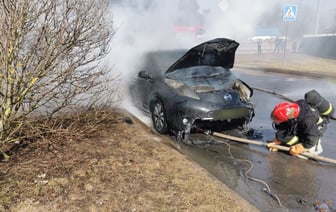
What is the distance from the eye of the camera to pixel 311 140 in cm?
469

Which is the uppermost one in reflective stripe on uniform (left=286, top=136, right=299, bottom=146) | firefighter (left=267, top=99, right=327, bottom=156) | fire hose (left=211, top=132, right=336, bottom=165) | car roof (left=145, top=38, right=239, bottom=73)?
car roof (left=145, top=38, right=239, bottom=73)

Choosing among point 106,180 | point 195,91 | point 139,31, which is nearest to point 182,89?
point 195,91

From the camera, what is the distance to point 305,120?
15.4 ft

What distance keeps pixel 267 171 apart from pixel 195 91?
1.83m

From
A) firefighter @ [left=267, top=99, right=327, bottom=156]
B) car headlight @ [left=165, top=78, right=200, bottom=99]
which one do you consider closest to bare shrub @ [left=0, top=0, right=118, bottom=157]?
car headlight @ [left=165, top=78, right=200, bottom=99]

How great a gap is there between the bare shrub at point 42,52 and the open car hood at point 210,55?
2014 mm

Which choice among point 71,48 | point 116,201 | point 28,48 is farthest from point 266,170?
point 28,48

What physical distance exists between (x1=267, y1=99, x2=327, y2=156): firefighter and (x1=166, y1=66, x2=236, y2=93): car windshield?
1.37 metres

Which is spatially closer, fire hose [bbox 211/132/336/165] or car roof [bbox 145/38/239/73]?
fire hose [bbox 211/132/336/165]

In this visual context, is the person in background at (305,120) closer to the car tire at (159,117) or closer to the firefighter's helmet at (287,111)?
the firefighter's helmet at (287,111)

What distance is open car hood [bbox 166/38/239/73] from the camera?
245 inches

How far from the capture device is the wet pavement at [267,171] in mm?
3830

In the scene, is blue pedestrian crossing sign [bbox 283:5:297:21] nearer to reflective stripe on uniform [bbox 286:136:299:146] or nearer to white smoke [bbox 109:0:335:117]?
white smoke [bbox 109:0:335:117]

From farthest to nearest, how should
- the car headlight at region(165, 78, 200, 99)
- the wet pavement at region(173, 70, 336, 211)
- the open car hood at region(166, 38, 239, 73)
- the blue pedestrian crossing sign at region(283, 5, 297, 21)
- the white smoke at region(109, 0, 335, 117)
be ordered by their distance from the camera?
the blue pedestrian crossing sign at region(283, 5, 297, 21) → the white smoke at region(109, 0, 335, 117) → the open car hood at region(166, 38, 239, 73) → the car headlight at region(165, 78, 200, 99) → the wet pavement at region(173, 70, 336, 211)
